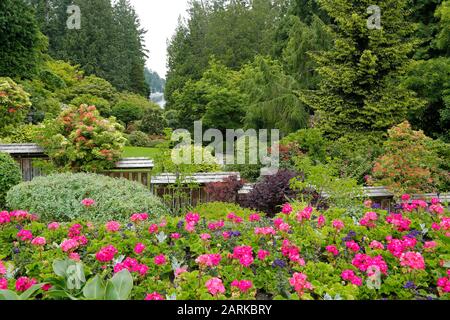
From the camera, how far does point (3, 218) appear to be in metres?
3.52

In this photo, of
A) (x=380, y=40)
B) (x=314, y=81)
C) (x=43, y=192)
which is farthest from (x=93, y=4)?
(x=43, y=192)

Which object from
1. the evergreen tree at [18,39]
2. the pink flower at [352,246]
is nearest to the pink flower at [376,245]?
the pink flower at [352,246]

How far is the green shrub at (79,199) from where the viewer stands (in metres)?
4.79

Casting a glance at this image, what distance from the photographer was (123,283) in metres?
2.47

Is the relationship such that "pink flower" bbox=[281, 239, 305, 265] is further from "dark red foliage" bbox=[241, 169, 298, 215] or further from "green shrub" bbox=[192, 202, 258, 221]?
"dark red foliage" bbox=[241, 169, 298, 215]

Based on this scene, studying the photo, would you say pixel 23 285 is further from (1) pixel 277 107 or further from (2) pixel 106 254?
(1) pixel 277 107

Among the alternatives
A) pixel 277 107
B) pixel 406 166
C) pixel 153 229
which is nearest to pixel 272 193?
pixel 406 166

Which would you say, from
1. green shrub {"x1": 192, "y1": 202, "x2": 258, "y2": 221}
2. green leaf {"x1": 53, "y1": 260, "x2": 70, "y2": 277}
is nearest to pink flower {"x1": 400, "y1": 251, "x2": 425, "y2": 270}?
green leaf {"x1": 53, "y1": 260, "x2": 70, "y2": 277}

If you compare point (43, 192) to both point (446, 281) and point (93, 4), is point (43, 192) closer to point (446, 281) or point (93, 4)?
point (446, 281)

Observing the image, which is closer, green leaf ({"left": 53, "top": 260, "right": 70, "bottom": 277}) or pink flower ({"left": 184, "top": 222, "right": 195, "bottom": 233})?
green leaf ({"left": 53, "top": 260, "right": 70, "bottom": 277})

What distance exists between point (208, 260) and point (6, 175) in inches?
177

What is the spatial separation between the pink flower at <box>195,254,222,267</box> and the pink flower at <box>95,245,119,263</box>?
0.54 m

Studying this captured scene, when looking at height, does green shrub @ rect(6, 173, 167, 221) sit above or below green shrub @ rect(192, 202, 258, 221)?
above

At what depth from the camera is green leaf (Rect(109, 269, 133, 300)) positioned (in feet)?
7.92
